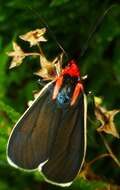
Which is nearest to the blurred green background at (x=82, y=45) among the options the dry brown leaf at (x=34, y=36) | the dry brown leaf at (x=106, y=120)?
the dry brown leaf at (x=34, y=36)

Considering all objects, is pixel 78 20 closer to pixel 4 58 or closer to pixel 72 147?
pixel 4 58

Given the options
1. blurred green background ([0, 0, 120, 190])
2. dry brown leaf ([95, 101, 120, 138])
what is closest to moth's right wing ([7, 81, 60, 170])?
dry brown leaf ([95, 101, 120, 138])

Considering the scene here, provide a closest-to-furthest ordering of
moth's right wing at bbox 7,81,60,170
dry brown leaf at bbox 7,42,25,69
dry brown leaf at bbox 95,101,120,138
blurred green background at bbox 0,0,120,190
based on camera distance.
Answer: moth's right wing at bbox 7,81,60,170 < dry brown leaf at bbox 95,101,120,138 < dry brown leaf at bbox 7,42,25,69 < blurred green background at bbox 0,0,120,190

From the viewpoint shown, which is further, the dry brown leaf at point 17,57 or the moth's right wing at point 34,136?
the dry brown leaf at point 17,57

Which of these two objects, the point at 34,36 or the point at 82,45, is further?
the point at 82,45

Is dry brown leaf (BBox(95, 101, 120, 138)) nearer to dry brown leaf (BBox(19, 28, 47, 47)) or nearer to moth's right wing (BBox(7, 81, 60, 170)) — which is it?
moth's right wing (BBox(7, 81, 60, 170))

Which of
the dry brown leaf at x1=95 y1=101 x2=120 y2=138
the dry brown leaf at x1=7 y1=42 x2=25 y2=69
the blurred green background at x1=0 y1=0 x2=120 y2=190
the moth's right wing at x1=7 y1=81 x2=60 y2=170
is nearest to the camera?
the moth's right wing at x1=7 y1=81 x2=60 y2=170

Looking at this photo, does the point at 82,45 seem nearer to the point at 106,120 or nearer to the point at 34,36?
the point at 34,36

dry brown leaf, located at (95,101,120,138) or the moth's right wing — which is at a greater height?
the moth's right wing

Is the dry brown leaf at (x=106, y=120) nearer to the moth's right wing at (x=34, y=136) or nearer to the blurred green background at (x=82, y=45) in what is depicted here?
the moth's right wing at (x=34, y=136)

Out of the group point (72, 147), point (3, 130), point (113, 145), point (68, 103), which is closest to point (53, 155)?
point (72, 147)

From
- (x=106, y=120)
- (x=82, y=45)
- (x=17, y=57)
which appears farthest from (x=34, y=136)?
(x=82, y=45)
